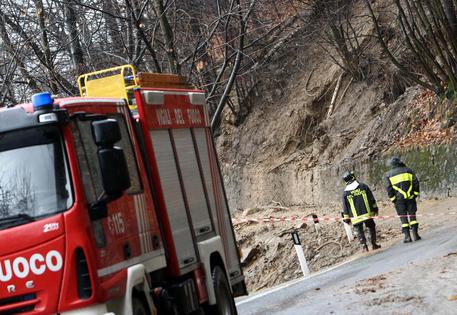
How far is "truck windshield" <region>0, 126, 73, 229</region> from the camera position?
23.2 ft

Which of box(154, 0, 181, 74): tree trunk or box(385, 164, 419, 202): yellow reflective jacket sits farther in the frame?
box(385, 164, 419, 202): yellow reflective jacket

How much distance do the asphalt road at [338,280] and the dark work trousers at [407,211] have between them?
0.46 meters

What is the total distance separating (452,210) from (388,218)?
72.3 inches

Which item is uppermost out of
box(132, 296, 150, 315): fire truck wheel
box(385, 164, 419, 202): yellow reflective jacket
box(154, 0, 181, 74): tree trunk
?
box(154, 0, 181, 74): tree trunk

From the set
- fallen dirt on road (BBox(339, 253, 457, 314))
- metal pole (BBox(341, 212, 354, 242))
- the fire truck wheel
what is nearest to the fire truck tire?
fallen dirt on road (BBox(339, 253, 457, 314))

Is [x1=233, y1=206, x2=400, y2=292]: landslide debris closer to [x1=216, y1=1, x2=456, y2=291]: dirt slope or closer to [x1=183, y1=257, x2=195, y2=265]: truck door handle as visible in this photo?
[x1=216, y1=1, x2=456, y2=291]: dirt slope

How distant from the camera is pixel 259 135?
35.3m

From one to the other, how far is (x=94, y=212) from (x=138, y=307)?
1.22m

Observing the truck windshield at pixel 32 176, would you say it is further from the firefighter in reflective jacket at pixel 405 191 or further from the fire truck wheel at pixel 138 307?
the firefighter in reflective jacket at pixel 405 191

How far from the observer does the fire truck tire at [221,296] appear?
1016cm

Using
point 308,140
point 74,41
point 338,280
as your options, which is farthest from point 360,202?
point 308,140

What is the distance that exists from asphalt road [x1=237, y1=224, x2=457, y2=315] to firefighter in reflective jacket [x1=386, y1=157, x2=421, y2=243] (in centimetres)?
41

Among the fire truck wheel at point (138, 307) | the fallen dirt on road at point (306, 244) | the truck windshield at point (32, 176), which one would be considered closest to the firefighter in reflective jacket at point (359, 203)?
the fallen dirt on road at point (306, 244)

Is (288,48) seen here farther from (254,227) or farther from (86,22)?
(86,22)
